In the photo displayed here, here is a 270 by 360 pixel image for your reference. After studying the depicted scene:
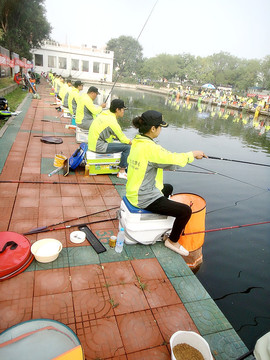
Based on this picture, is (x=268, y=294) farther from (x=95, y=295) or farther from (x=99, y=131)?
(x=99, y=131)

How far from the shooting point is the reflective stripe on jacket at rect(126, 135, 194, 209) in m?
2.73

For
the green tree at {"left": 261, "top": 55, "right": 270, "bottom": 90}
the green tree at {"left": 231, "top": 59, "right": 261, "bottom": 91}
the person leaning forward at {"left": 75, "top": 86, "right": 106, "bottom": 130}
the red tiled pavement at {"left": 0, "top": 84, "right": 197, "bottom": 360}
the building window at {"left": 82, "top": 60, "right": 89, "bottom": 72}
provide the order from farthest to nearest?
A: the green tree at {"left": 231, "top": 59, "right": 261, "bottom": 91}
the green tree at {"left": 261, "top": 55, "right": 270, "bottom": 90}
the building window at {"left": 82, "top": 60, "right": 89, "bottom": 72}
the person leaning forward at {"left": 75, "top": 86, "right": 106, "bottom": 130}
the red tiled pavement at {"left": 0, "top": 84, "right": 197, "bottom": 360}

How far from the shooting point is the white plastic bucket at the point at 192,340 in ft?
6.40

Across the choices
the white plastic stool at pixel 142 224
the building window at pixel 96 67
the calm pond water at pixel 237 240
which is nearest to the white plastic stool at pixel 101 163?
the calm pond water at pixel 237 240

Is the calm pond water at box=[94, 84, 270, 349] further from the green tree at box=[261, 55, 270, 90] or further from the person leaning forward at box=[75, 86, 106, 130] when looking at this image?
the green tree at box=[261, 55, 270, 90]

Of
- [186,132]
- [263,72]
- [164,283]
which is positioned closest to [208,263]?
[164,283]

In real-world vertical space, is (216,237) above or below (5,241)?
below

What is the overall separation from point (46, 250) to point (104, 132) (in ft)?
10.0

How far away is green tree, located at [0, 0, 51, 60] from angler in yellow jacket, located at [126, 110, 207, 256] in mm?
23376

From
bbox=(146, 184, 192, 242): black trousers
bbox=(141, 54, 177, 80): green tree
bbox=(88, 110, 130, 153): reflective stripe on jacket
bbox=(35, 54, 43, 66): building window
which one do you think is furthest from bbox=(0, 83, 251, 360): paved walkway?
bbox=(141, 54, 177, 80): green tree

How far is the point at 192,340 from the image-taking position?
2029mm

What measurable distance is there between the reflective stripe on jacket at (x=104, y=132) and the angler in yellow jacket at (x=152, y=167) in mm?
2105

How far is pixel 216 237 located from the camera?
15.2ft

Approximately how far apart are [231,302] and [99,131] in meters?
4.14
